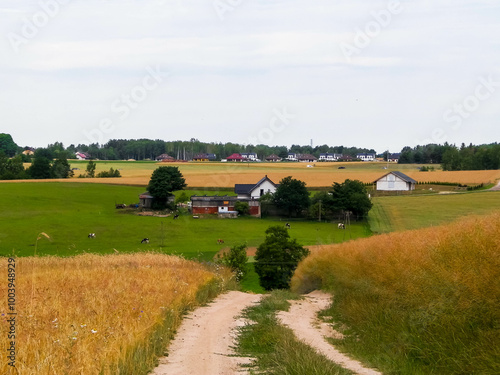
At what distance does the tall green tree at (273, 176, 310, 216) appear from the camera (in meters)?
76.2

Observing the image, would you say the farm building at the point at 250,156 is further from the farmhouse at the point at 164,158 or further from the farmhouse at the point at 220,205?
the farmhouse at the point at 220,205

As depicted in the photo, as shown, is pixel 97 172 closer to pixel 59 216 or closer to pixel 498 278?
pixel 59 216

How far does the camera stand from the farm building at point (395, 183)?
89.9 metres

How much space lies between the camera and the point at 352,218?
72250 millimetres

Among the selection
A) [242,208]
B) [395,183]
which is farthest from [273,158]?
[242,208]

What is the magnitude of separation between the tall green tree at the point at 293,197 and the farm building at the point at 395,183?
18.9 meters

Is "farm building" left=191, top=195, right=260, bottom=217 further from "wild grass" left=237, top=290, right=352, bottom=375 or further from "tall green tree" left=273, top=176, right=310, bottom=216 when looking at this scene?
"wild grass" left=237, top=290, right=352, bottom=375

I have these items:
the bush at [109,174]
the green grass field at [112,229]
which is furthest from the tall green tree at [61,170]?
the green grass field at [112,229]

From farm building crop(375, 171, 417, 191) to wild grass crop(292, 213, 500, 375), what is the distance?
243 feet

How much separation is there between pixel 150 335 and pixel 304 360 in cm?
324

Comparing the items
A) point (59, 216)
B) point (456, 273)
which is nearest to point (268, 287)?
point (456, 273)

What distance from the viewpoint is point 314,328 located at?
16109 millimetres

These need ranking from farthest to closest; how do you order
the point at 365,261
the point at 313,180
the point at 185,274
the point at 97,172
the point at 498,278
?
the point at 97,172 → the point at 313,180 → the point at 185,274 → the point at 365,261 → the point at 498,278

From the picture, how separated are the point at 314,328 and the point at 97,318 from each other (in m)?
6.67
